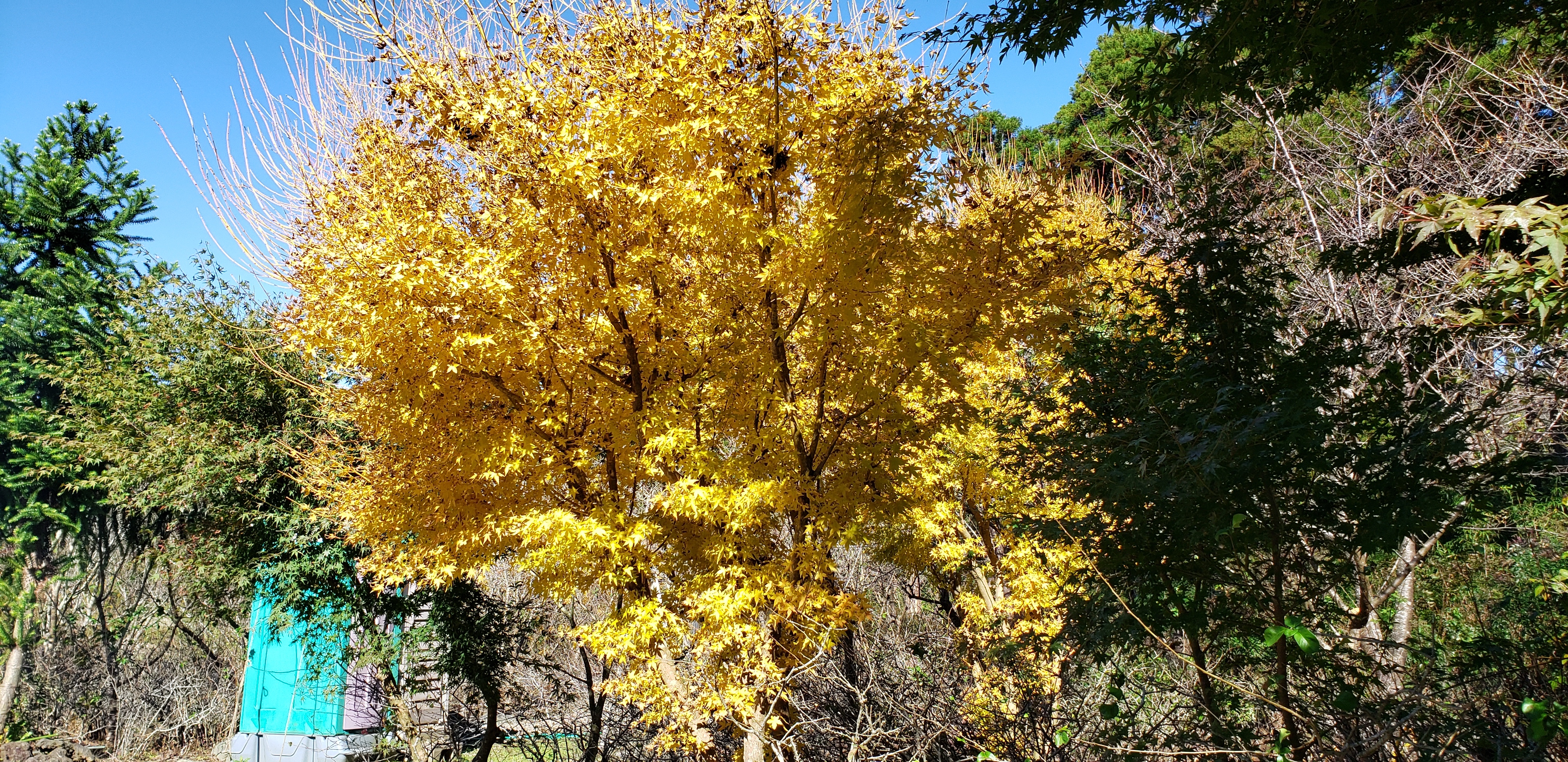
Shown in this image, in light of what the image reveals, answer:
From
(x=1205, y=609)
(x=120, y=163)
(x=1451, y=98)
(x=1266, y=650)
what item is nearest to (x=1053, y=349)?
(x=1205, y=609)

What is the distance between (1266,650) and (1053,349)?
2318 mm

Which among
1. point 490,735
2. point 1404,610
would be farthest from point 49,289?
point 1404,610

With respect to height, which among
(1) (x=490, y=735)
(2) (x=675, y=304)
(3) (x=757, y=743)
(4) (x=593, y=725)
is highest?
(2) (x=675, y=304)

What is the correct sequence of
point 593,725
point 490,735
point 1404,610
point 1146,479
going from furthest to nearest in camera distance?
point 490,735, point 593,725, point 1404,610, point 1146,479

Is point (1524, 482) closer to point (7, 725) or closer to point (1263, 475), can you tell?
point (1263, 475)

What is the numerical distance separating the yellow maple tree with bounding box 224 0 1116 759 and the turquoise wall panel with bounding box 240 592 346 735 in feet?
23.2

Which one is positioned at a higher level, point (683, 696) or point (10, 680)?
point (10, 680)

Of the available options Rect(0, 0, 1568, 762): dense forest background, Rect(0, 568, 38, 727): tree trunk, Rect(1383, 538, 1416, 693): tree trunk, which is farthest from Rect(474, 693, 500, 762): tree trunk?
Rect(1383, 538, 1416, 693): tree trunk

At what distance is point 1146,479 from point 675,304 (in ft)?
11.7

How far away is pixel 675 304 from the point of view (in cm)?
585

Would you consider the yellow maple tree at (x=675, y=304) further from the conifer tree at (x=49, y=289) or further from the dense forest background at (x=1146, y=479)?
the conifer tree at (x=49, y=289)

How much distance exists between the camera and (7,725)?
10.1m

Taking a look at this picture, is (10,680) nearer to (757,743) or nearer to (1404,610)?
(757,743)

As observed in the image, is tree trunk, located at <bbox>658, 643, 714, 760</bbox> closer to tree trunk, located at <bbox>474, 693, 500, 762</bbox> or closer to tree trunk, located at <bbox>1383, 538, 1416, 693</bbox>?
tree trunk, located at <bbox>474, 693, 500, 762</bbox>
